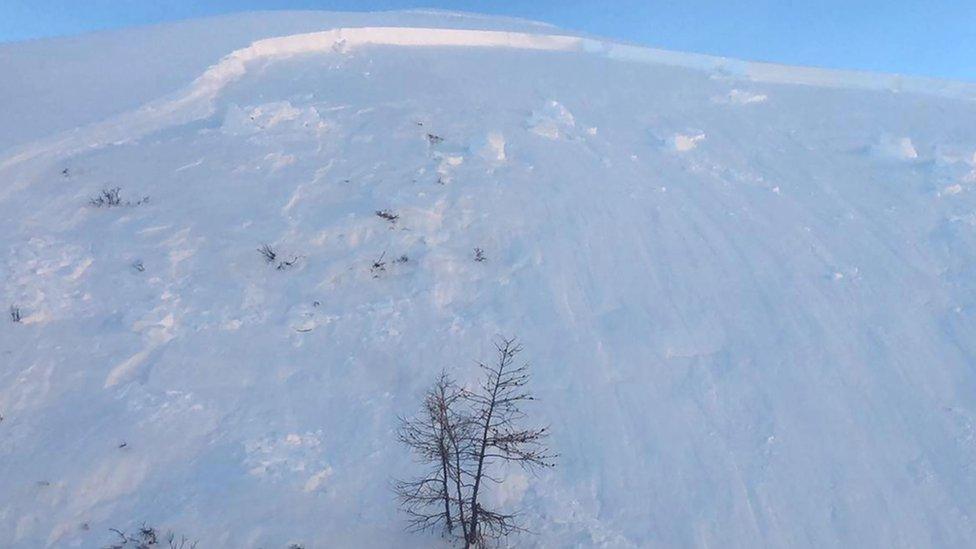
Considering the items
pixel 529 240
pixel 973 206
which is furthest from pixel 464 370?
pixel 973 206

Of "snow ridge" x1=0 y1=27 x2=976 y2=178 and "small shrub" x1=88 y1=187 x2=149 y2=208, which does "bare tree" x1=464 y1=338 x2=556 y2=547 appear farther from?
"snow ridge" x1=0 y1=27 x2=976 y2=178

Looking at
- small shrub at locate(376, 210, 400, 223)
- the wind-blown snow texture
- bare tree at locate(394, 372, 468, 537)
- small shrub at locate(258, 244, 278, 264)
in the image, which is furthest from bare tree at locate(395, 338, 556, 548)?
small shrub at locate(376, 210, 400, 223)

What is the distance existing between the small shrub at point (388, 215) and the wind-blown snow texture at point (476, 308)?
0.11 m

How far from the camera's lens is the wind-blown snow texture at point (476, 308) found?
5.48 meters

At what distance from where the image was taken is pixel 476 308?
7.29 m

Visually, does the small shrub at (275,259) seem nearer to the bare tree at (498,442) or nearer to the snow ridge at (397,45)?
the bare tree at (498,442)

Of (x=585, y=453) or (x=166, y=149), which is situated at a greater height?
(x=166, y=149)

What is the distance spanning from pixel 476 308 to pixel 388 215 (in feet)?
5.74

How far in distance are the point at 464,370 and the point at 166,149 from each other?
541 cm

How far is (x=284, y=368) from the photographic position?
21.1ft

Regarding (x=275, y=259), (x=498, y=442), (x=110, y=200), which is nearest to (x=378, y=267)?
(x=275, y=259)

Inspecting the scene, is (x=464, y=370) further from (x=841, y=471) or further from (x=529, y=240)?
(x=841, y=471)

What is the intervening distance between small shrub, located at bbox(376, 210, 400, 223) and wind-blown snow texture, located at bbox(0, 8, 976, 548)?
0.37 ft

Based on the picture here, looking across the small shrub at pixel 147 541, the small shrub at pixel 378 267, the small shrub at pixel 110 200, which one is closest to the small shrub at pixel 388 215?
the small shrub at pixel 378 267
